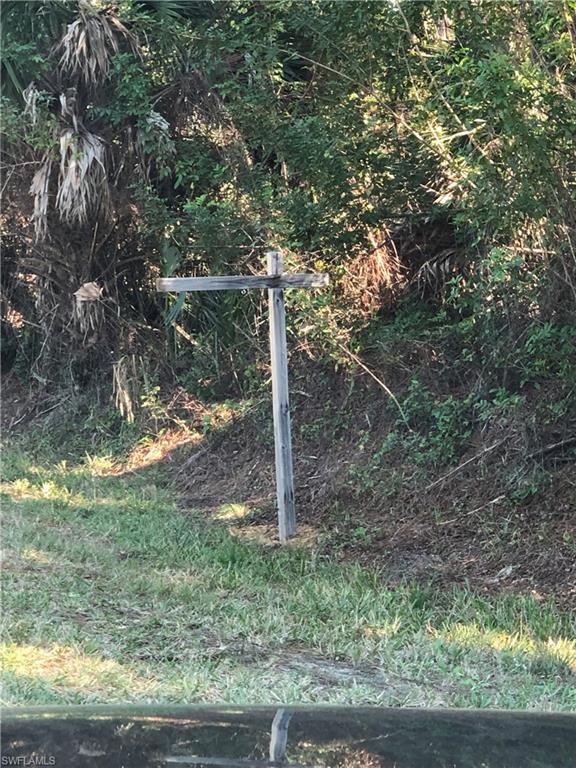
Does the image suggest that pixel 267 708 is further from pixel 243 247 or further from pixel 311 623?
pixel 243 247

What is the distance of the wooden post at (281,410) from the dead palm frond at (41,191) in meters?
4.41

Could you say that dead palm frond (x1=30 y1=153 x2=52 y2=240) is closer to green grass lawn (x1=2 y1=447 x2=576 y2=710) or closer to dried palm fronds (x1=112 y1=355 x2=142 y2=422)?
dried palm fronds (x1=112 y1=355 x2=142 y2=422)

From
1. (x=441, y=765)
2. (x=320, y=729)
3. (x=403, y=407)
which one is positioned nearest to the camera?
(x=441, y=765)

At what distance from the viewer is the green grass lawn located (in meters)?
4.29

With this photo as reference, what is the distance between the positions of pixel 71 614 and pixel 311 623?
1.45 m

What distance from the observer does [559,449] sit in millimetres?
7320

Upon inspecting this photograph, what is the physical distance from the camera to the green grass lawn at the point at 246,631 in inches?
169

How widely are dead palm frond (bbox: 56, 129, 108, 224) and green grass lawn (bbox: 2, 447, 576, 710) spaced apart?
4.48 metres

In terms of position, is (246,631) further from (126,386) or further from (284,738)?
(126,386)

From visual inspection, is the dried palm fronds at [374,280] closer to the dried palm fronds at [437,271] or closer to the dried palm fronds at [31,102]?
the dried palm fronds at [437,271]

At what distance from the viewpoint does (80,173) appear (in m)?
10.3

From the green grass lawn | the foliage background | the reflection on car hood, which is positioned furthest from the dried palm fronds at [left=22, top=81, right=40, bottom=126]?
the reflection on car hood

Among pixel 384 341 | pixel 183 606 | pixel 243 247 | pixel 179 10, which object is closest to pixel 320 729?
pixel 183 606

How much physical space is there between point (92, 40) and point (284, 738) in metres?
9.46
